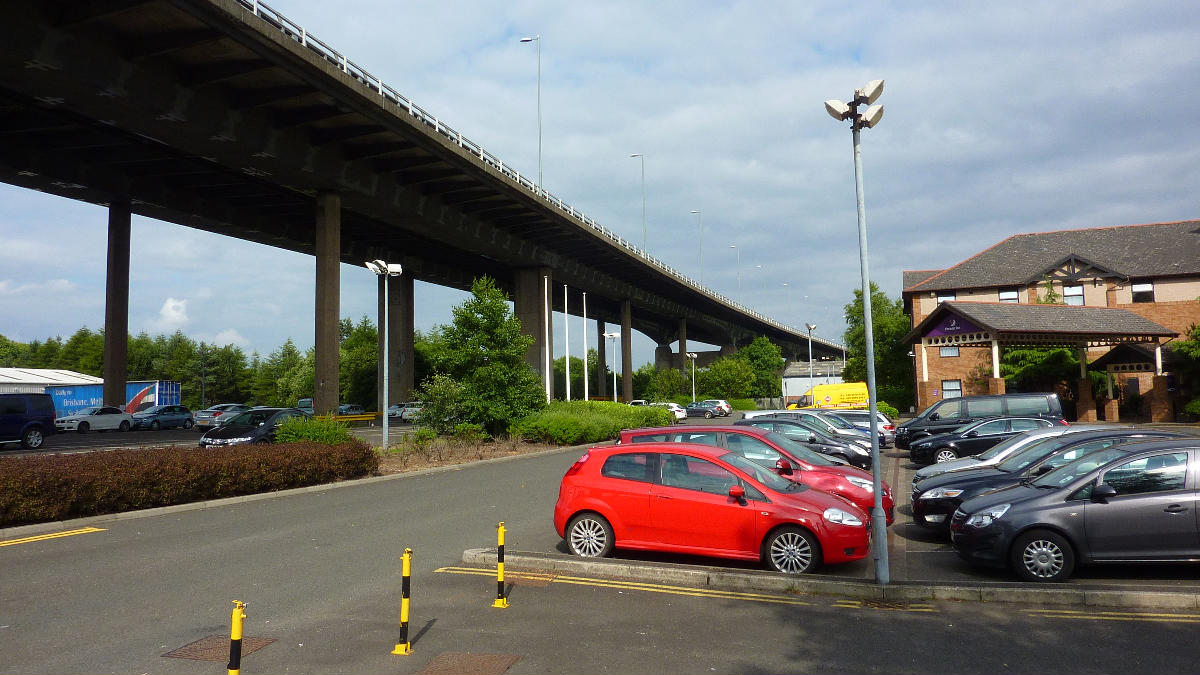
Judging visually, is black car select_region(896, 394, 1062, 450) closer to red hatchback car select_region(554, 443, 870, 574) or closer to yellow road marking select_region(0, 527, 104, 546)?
red hatchback car select_region(554, 443, 870, 574)

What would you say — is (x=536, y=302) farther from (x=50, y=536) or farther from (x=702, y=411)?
(x=50, y=536)

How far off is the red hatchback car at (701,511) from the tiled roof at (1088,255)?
48.2 meters

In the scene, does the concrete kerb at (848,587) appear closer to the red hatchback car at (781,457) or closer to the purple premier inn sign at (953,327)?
the red hatchback car at (781,457)

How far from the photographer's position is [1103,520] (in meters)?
8.35

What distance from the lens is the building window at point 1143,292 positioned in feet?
156

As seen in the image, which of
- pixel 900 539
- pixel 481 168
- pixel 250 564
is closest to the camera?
pixel 250 564

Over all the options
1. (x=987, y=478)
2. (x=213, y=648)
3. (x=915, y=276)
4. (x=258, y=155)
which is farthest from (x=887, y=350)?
(x=213, y=648)

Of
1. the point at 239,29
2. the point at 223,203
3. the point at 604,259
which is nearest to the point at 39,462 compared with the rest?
the point at 239,29

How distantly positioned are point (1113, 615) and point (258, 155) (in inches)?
1237

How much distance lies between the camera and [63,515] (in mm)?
12719

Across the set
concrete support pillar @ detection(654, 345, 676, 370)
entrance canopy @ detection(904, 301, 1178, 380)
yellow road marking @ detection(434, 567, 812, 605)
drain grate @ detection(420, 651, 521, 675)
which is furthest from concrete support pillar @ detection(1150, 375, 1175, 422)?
concrete support pillar @ detection(654, 345, 676, 370)

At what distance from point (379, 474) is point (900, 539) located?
13519 mm

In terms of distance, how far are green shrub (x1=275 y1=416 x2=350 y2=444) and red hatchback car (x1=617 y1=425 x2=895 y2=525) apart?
11427mm

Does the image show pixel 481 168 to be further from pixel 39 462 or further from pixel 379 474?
pixel 39 462
